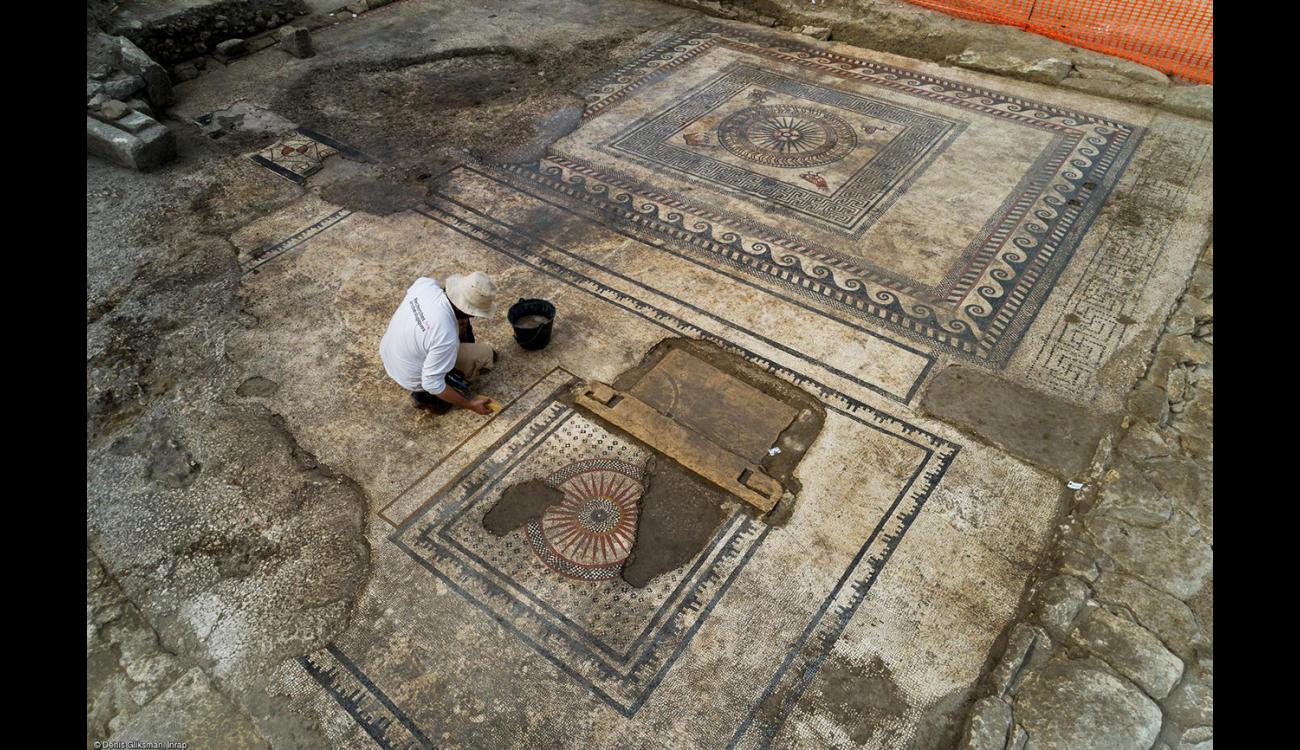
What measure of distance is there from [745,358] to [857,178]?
1835 mm

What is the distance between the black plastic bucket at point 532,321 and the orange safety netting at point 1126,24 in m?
4.99

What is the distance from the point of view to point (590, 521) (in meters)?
2.71

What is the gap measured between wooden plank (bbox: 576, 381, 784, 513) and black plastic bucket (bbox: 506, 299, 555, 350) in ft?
1.12

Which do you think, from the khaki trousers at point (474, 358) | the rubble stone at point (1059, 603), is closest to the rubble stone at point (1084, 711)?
the rubble stone at point (1059, 603)

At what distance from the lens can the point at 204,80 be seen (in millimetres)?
5523

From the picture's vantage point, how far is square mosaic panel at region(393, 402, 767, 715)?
2.36m

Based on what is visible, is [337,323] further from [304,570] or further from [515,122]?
[515,122]

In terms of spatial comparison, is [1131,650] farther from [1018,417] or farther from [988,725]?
[1018,417]

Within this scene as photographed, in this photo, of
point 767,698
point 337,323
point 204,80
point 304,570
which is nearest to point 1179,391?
point 767,698

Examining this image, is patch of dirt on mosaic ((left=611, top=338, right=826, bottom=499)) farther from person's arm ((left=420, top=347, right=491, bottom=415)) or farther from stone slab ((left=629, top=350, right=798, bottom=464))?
person's arm ((left=420, top=347, right=491, bottom=415))

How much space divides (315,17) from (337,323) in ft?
14.5

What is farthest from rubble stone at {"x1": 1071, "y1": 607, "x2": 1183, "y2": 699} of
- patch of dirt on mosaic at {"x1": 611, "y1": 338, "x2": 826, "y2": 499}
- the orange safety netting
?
Answer: the orange safety netting

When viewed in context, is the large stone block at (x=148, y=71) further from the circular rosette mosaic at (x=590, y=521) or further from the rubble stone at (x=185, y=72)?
the circular rosette mosaic at (x=590, y=521)

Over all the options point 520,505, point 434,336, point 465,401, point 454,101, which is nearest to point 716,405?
point 520,505
